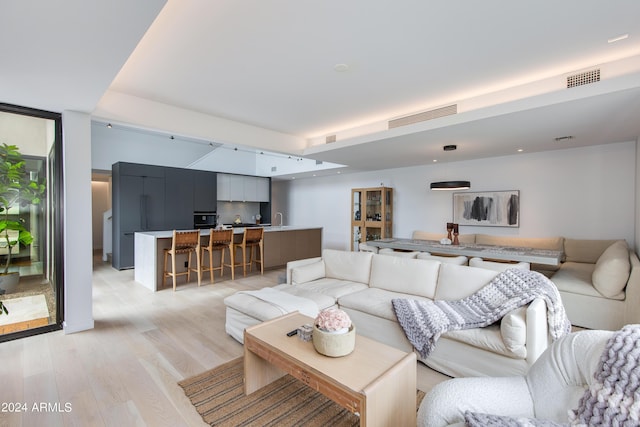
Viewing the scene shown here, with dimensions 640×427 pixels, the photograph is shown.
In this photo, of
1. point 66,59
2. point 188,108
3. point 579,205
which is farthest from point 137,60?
point 579,205

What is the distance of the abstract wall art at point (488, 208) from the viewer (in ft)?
17.6

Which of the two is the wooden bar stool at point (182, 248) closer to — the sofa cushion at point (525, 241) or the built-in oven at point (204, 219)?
the built-in oven at point (204, 219)

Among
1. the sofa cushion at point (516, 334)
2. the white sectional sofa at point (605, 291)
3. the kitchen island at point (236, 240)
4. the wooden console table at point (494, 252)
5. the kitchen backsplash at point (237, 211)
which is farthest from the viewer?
the kitchen backsplash at point (237, 211)

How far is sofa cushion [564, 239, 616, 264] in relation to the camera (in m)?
4.42

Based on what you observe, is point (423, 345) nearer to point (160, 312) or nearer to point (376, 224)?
point (160, 312)

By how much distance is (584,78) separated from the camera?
2723 millimetres

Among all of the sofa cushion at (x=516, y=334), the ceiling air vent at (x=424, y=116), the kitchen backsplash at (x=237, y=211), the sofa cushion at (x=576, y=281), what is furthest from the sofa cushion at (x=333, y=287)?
the kitchen backsplash at (x=237, y=211)

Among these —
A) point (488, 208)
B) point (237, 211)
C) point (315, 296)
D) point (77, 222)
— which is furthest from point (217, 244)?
point (488, 208)

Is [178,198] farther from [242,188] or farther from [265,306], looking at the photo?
[265,306]

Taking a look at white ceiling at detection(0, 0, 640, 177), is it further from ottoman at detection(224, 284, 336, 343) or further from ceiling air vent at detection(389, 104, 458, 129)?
ottoman at detection(224, 284, 336, 343)

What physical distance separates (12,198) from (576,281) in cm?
625

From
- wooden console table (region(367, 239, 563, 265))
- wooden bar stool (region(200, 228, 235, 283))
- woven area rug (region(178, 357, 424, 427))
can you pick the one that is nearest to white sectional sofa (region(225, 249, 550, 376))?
woven area rug (region(178, 357, 424, 427))

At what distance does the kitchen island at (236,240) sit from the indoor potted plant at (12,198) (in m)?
1.73

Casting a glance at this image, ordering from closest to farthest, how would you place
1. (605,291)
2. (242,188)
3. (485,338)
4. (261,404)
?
(261,404)
(485,338)
(605,291)
(242,188)
